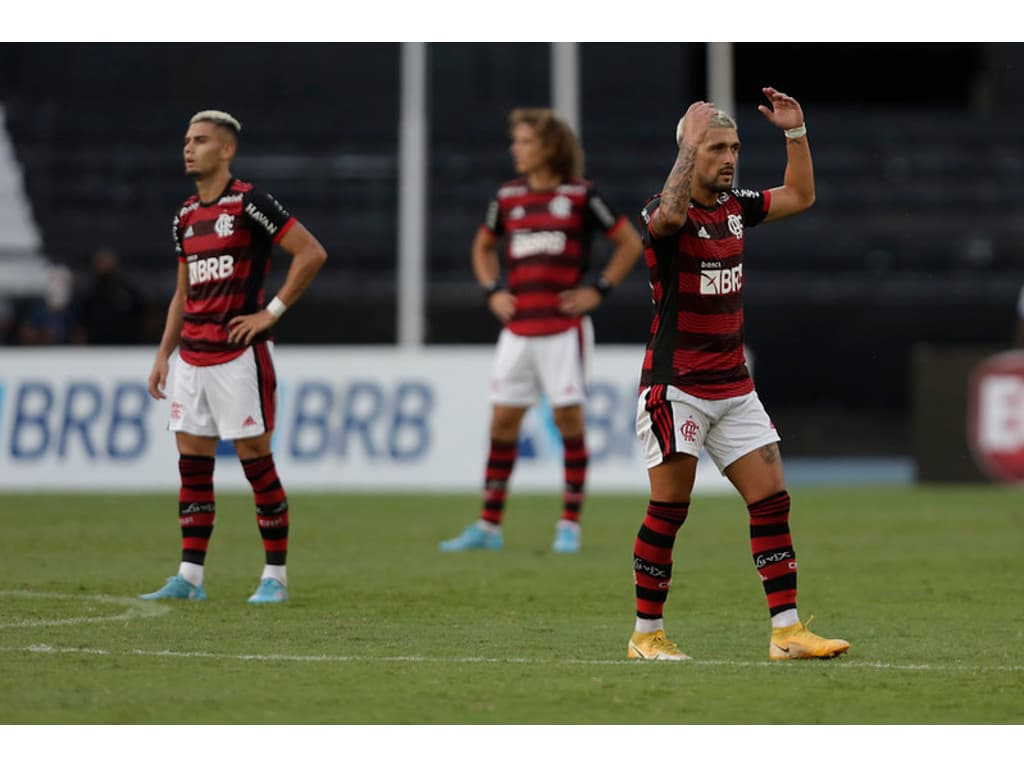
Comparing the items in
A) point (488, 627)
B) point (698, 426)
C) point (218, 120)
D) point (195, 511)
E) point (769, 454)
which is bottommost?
point (488, 627)

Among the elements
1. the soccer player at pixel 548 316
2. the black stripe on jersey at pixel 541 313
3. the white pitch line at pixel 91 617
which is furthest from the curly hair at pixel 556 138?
the white pitch line at pixel 91 617

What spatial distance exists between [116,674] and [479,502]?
27.1ft

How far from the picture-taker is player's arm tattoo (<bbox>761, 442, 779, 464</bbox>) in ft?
21.3

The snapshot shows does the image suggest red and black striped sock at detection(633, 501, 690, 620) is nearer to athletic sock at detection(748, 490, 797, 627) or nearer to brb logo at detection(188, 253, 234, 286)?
athletic sock at detection(748, 490, 797, 627)

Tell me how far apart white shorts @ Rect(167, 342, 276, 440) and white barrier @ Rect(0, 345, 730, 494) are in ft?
22.8

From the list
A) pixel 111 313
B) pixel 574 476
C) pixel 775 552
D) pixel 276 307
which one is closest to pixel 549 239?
pixel 574 476

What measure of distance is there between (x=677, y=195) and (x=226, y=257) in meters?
2.49

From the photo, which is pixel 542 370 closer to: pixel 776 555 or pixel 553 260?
pixel 553 260

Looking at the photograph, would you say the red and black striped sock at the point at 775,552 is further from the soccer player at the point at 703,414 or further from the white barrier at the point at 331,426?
the white barrier at the point at 331,426

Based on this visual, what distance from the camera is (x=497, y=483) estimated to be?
35.2 feet

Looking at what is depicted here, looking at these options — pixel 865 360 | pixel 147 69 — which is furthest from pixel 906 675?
pixel 147 69

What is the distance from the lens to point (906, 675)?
6.11m

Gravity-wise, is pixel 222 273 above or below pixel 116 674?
above

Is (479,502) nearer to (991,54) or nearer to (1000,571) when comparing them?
(1000,571)
